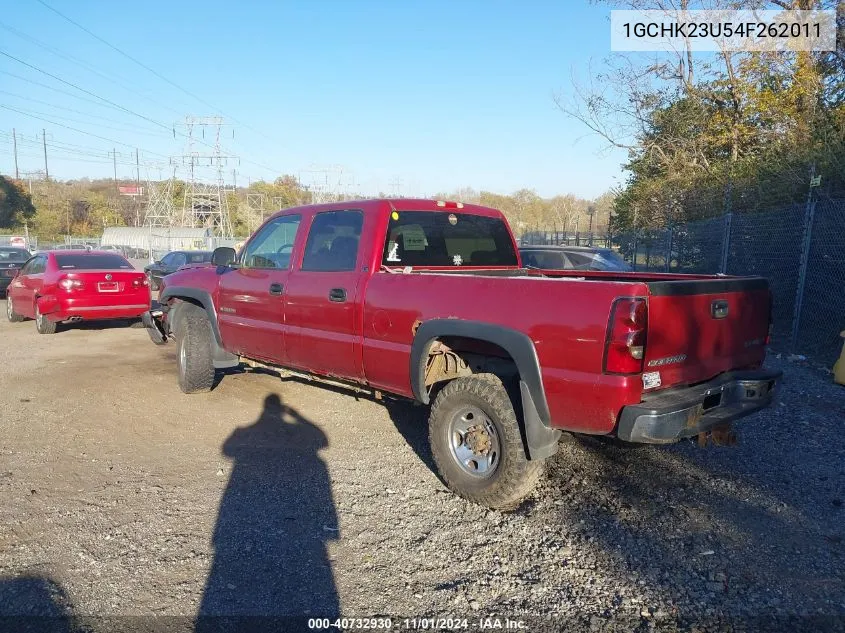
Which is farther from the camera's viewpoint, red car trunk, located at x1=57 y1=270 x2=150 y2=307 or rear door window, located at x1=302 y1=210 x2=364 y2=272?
red car trunk, located at x1=57 y1=270 x2=150 y2=307

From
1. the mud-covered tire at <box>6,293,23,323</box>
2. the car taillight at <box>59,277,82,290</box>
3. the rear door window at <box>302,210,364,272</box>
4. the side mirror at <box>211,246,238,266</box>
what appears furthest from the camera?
the mud-covered tire at <box>6,293,23,323</box>

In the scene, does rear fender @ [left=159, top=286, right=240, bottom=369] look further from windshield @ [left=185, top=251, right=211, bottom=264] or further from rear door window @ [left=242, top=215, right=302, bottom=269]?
windshield @ [left=185, top=251, right=211, bottom=264]

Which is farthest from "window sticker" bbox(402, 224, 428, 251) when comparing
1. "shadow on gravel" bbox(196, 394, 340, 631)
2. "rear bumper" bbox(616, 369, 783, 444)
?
"rear bumper" bbox(616, 369, 783, 444)

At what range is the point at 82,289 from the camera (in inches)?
414

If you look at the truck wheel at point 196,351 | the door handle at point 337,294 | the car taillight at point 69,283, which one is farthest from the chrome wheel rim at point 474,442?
the car taillight at point 69,283

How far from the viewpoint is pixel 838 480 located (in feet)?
14.1

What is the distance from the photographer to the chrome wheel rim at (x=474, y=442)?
3.91m

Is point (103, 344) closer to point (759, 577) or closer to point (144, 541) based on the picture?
point (144, 541)

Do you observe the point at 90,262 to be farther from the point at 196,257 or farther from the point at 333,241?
the point at 196,257

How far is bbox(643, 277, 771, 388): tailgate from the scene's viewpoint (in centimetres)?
328

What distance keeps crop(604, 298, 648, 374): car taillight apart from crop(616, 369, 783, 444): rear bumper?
24 centimetres

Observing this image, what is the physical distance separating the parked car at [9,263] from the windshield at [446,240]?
14.5 metres

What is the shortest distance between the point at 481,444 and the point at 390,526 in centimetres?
79

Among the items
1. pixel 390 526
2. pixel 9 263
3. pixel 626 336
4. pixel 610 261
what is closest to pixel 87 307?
pixel 9 263
